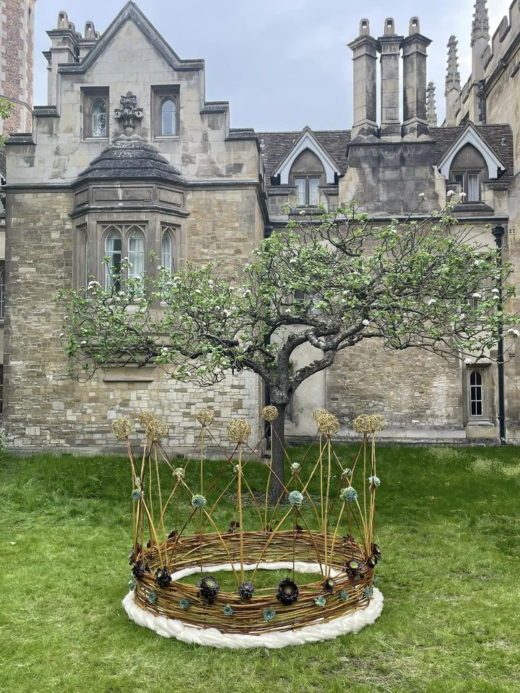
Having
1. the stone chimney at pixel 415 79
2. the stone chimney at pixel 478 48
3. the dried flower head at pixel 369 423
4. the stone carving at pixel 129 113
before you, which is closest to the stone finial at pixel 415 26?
the stone chimney at pixel 415 79

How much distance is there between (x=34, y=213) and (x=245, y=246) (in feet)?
18.1

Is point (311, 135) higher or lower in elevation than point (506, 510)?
higher

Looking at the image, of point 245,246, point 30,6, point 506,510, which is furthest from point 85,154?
point 30,6

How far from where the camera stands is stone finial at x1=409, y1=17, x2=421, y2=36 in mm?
19438

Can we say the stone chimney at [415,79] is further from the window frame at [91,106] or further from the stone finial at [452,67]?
the stone finial at [452,67]

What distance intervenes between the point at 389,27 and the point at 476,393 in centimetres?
1183

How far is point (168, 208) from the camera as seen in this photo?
15758mm

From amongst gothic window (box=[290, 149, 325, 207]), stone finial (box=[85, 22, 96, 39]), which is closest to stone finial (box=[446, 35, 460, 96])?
gothic window (box=[290, 149, 325, 207])

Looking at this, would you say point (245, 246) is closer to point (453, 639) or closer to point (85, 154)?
point (85, 154)

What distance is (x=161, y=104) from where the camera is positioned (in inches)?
653

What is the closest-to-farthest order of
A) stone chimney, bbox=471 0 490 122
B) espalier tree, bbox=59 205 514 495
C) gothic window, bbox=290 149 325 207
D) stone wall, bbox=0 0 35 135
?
1. espalier tree, bbox=59 205 514 495
2. gothic window, bbox=290 149 325 207
3. stone chimney, bbox=471 0 490 122
4. stone wall, bbox=0 0 35 135

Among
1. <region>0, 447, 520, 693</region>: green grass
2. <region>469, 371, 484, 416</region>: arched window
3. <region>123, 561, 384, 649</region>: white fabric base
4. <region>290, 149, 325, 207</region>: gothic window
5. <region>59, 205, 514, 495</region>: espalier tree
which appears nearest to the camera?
<region>0, 447, 520, 693</region>: green grass

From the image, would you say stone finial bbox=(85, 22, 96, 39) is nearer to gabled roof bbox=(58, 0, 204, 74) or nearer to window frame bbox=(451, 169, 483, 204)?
gabled roof bbox=(58, 0, 204, 74)

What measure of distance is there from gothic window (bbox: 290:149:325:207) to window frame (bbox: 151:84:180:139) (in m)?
5.12
